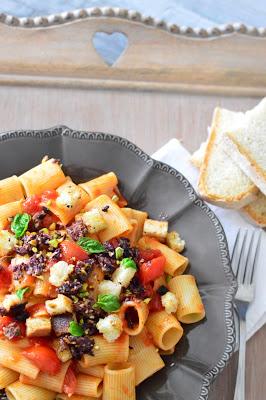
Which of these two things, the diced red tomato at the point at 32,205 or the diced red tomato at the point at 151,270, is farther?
the diced red tomato at the point at 32,205

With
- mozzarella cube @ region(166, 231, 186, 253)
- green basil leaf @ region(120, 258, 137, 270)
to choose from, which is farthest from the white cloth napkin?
green basil leaf @ region(120, 258, 137, 270)

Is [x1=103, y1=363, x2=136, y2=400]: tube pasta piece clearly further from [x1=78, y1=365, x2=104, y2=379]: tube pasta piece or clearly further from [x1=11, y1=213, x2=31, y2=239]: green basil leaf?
[x1=11, y1=213, x2=31, y2=239]: green basil leaf

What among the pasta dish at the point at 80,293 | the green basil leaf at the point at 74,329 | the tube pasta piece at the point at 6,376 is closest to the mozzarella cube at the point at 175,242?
the pasta dish at the point at 80,293

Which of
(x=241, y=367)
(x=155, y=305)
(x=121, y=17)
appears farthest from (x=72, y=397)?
(x=121, y=17)

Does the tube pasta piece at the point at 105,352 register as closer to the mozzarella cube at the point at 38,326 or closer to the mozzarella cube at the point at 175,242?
the mozzarella cube at the point at 38,326

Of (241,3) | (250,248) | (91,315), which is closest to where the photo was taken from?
(91,315)

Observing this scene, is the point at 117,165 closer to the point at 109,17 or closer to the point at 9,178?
the point at 9,178

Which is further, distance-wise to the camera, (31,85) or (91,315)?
(31,85)

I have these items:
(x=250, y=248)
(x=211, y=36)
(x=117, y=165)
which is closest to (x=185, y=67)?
(x=211, y=36)
